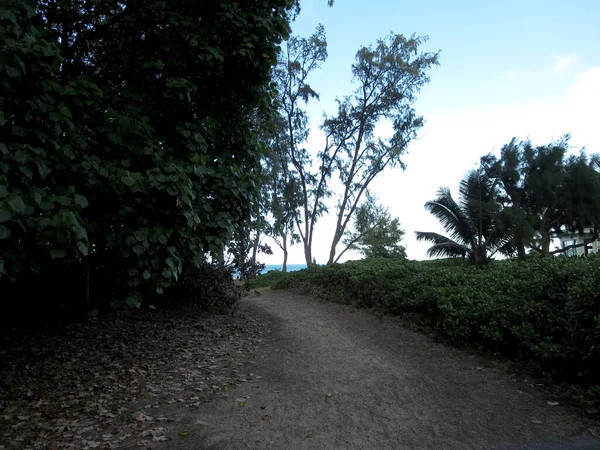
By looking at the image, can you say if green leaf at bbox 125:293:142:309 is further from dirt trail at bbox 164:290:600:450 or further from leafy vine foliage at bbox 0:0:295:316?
dirt trail at bbox 164:290:600:450

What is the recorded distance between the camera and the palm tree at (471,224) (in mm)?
11820

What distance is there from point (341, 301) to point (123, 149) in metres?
7.35

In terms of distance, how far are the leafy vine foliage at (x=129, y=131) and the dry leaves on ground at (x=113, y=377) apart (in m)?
1.16

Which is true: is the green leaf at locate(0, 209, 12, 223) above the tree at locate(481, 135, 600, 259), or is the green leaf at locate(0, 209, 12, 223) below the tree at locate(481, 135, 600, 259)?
below

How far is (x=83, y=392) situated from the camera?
15.1 feet

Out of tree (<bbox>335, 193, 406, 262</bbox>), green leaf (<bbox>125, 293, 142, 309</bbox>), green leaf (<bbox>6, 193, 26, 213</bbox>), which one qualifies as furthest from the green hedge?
tree (<bbox>335, 193, 406, 262</bbox>)

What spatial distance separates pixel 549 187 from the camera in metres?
18.2

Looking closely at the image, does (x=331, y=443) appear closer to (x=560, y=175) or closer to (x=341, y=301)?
(x=341, y=301)

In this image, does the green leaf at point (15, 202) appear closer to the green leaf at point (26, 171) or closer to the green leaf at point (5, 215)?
the green leaf at point (5, 215)

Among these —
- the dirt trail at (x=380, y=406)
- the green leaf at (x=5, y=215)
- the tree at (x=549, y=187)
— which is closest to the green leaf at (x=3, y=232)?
the green leaf at (x=5, y=215)

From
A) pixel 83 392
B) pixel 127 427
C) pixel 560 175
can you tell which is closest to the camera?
pixel 127 427

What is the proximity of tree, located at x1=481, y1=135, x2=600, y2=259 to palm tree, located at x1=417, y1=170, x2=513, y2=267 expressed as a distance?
5937mm

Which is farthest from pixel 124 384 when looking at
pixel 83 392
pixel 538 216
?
pixel 538 216

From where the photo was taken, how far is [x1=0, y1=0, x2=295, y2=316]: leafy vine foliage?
10.7 feet
